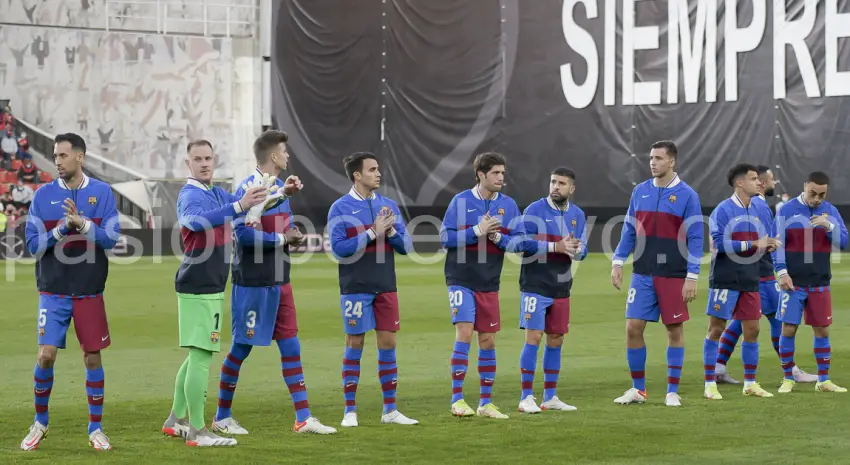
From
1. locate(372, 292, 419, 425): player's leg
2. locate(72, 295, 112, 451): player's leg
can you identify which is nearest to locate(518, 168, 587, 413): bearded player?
locate(372, 292, 419, 425): player's leg

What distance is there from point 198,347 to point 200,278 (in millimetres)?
443

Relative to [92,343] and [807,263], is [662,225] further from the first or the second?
[92,343]

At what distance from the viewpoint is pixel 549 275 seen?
31.6 ft

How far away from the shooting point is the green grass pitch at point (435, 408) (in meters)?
7.66

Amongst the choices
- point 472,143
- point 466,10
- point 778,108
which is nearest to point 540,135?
point 472,143

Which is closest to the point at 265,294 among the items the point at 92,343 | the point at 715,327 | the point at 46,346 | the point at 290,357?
the point at 290,357

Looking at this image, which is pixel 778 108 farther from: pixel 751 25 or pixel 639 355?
pixel 639 355

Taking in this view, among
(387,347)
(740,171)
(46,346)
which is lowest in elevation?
(387,347)

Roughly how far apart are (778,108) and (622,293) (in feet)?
36.8

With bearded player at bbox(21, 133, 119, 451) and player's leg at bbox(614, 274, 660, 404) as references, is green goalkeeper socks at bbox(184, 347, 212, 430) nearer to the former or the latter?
bearded player at bbox(21, 133, 119, 451)

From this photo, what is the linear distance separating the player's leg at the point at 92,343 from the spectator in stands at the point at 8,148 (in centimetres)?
2689

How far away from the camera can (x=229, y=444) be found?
7.95m

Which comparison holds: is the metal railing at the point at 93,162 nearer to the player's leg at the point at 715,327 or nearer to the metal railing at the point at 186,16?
the metal railing at the point at 186,16

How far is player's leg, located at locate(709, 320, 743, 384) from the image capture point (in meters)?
11.0
